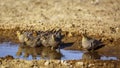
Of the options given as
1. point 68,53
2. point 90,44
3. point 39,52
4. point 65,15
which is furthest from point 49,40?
point 65,15

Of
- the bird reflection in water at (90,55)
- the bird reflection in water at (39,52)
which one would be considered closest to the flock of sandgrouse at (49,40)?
the bird reflection in water at (39,52)

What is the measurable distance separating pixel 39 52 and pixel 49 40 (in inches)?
28.7

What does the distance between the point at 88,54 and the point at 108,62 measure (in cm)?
198

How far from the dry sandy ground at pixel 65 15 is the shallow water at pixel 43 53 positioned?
95.9 inches

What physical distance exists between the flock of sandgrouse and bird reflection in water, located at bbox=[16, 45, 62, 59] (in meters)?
0.16

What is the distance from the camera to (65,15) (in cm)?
2108

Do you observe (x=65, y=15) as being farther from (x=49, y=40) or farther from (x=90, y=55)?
(x=90, y=55)

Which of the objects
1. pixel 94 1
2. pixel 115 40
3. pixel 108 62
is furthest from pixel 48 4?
pixel 108 62

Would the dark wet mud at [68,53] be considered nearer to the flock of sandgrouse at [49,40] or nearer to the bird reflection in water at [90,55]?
the bird reflection in water at [90,55]

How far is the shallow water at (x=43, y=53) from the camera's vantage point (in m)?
15.8

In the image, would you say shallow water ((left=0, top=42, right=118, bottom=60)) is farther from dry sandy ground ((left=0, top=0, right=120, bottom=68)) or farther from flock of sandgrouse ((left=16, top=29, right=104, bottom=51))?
dry sandy ground ((left=0, top=0, right=120, bottom=68))

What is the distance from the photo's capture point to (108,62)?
14.5m

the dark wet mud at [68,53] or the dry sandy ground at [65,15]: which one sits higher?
the dry sandy ground at [65,15]

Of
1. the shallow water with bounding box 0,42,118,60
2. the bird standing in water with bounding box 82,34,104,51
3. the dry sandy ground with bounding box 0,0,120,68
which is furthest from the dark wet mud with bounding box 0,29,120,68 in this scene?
the dry sandy ground with bounding box 0,0,120,68
